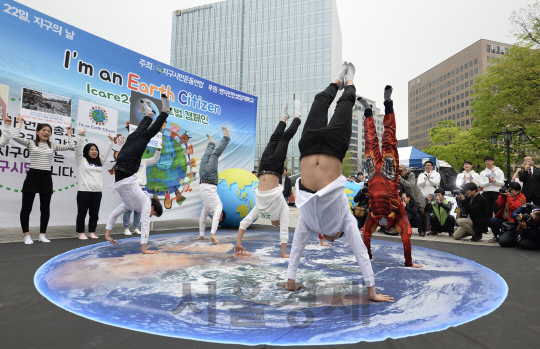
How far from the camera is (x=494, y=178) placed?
825 cm

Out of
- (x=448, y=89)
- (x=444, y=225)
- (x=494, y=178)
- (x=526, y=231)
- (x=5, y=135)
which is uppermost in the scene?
(x=448, y=89)

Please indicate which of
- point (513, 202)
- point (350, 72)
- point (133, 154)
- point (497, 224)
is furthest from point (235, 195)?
point (513, 202)

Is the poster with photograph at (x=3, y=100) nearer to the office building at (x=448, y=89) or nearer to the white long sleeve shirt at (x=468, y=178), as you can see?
the white long sleeve shirt at (x=468, y=178)

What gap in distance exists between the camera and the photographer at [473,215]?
25.8 ft

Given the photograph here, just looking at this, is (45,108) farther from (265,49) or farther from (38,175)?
(265,49)

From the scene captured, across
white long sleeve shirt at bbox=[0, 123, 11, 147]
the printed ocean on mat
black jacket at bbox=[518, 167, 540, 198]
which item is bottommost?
the printed ocean on mat

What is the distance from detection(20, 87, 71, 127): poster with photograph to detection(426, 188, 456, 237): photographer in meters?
9.61

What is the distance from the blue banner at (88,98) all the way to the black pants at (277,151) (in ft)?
14.1

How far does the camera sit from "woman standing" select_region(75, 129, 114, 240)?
6855mm

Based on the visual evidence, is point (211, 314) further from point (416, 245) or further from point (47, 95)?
point (47, 95)

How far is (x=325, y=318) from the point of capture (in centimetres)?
272

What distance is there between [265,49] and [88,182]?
194 ft

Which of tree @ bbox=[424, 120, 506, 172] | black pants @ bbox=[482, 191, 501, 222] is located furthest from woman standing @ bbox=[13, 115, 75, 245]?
tree @ bbox=[424, 120, 506, 172]

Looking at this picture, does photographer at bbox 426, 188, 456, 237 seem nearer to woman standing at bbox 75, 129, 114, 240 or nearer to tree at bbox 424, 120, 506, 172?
woman standing at bbox 75, 129, 114, 240
